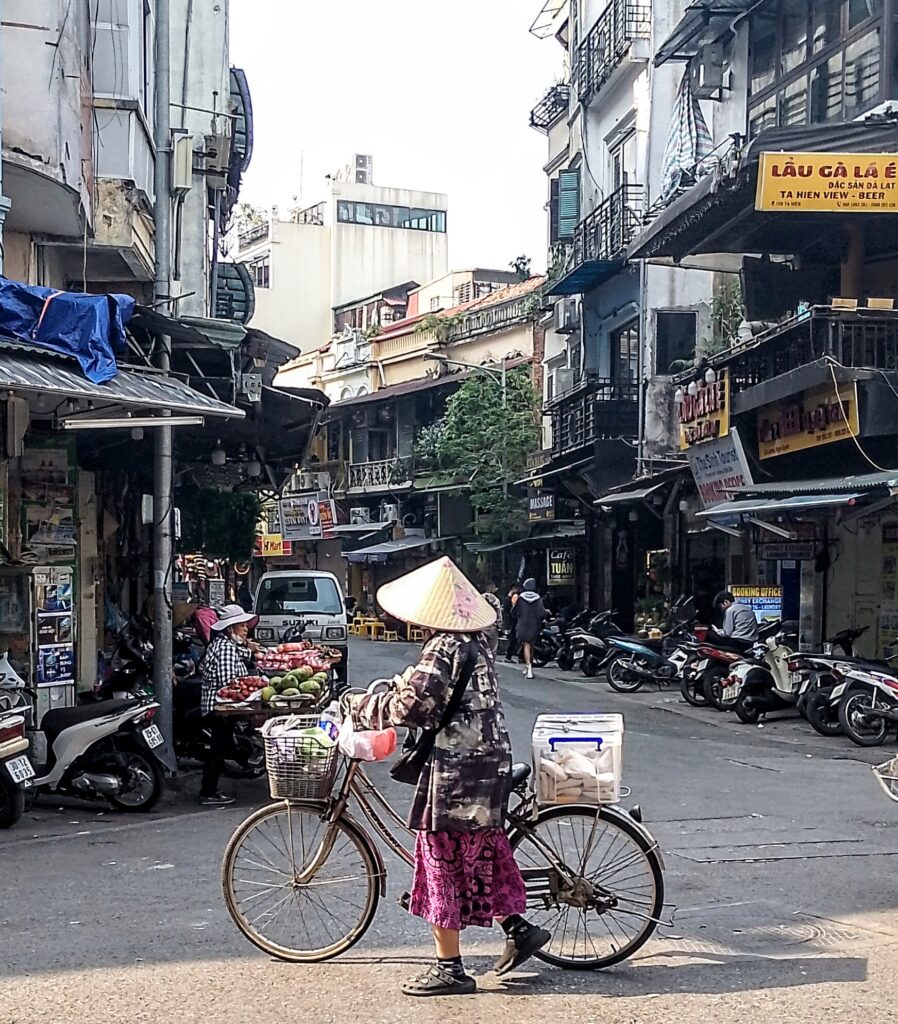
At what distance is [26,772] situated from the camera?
30.3 ft

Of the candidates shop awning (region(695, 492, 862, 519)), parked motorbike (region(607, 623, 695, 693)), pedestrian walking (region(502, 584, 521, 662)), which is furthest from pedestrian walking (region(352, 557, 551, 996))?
pedestrian walking (region(502, 584, 521, 662))

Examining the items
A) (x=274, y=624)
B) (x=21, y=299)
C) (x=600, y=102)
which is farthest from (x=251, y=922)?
(x=600, y=102)

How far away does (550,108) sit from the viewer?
34219mm

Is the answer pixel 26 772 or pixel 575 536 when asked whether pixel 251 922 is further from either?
pixel 575 536

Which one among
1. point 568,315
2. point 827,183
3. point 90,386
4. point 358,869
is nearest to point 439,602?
point 358,869

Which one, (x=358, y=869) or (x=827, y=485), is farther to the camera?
(x=827, y=485)

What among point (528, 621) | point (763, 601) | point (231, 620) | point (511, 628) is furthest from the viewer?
point (511, 628)

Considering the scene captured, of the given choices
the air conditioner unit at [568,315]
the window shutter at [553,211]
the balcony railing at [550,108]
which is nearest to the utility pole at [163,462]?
the air conditioner unit at [568,315]

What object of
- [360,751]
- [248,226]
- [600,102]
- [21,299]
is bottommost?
[360,751]

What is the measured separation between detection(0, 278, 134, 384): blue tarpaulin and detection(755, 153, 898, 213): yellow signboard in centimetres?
867

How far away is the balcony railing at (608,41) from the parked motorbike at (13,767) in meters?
22.0

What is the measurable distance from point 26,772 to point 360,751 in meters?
4.64

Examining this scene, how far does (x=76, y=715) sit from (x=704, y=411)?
1325 cm

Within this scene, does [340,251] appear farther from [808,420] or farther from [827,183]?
[827,183]
